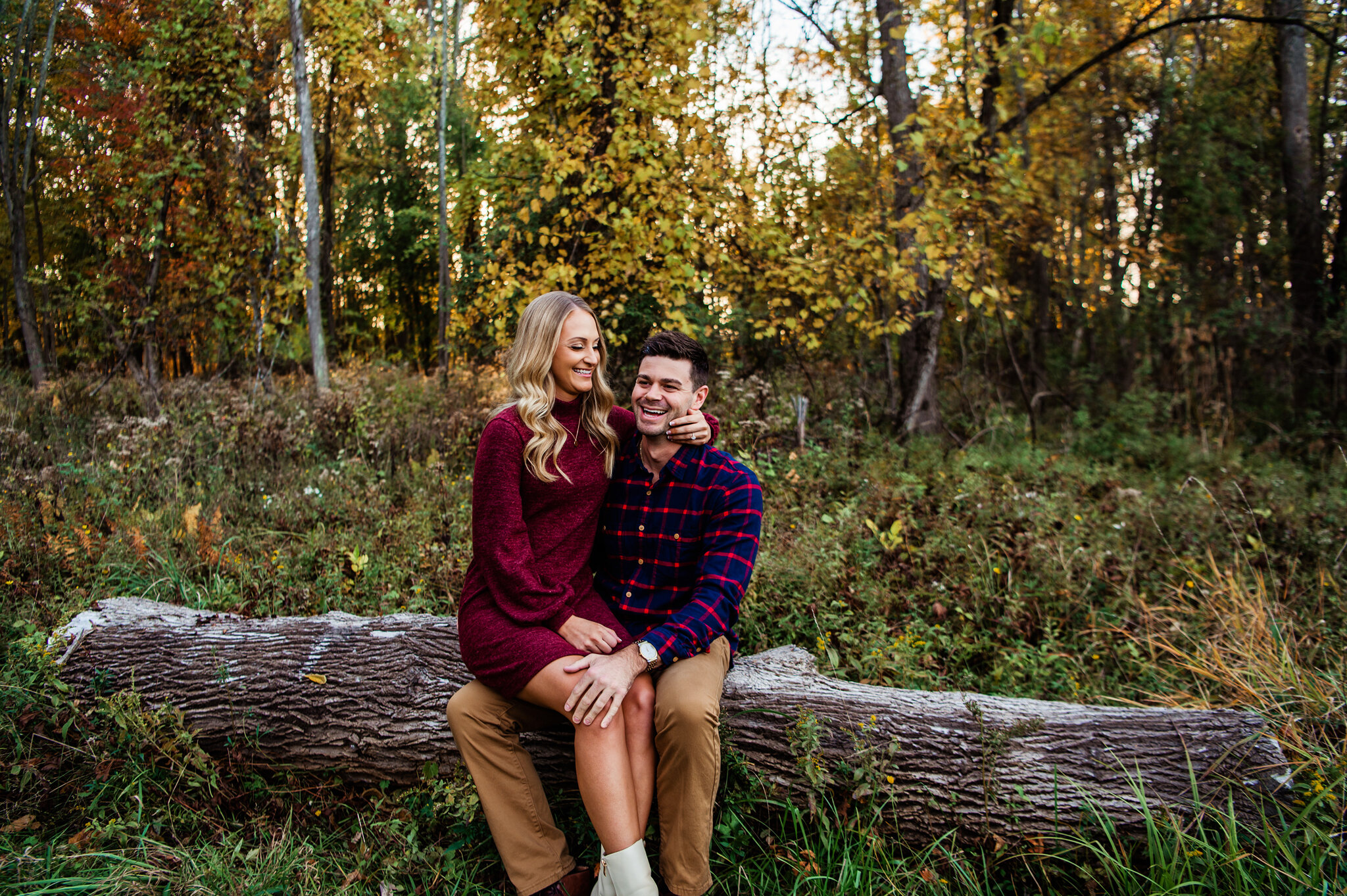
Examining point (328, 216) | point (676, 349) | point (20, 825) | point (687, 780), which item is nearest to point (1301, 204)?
point (676, 349)

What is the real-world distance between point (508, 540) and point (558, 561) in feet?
0.72

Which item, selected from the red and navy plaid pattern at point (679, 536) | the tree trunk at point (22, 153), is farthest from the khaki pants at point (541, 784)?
the tree trunk at point (22, 153)

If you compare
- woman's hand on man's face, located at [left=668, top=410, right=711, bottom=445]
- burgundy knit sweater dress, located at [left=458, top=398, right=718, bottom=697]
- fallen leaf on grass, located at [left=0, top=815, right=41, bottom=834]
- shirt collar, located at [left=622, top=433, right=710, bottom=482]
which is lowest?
fallen leaf on grass, located at [left=0, top=815, right=41, bottom=834]

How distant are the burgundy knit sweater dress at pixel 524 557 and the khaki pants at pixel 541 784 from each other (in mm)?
139

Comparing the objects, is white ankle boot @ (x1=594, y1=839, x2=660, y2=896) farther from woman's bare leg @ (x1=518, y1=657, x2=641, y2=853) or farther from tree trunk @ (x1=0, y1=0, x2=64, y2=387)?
tree trunk @ (x1=0, y1=0, x2=64, y2=387)

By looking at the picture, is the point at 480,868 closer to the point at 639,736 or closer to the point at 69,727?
the point at 639,736

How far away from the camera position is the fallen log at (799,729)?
2.41m

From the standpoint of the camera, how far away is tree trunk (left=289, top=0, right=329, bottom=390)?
29.3 feet

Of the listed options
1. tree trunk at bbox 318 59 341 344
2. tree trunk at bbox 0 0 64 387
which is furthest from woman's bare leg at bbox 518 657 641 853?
tree trunk at bbox 318 59 341 344

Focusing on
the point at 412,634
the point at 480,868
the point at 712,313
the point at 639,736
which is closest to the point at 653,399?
the point at 639,736

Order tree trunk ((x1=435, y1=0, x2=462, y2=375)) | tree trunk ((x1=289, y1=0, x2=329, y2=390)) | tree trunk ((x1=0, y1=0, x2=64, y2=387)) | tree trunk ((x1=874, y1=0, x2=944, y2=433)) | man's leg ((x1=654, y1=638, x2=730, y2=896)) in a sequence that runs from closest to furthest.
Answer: man's leg ((x1=654, y1=638, x2=730, y2=896)) → tree trunk ((x1=874, y1=0, x2=944, y2=433)) → tree trunk ((x1=0, y1=0, x2=64, y2=387)) → tree trunk ((x1=289, y1=0, x2=329, y2=390)) → tree trunk ((x1=435, y1=0, x2=462, y2=375))

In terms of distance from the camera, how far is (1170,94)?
11.4 m

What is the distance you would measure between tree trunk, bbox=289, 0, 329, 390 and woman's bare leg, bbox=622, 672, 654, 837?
26.0 feet

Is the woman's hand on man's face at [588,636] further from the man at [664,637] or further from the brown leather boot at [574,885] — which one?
the brown leather boot at [574,885]
